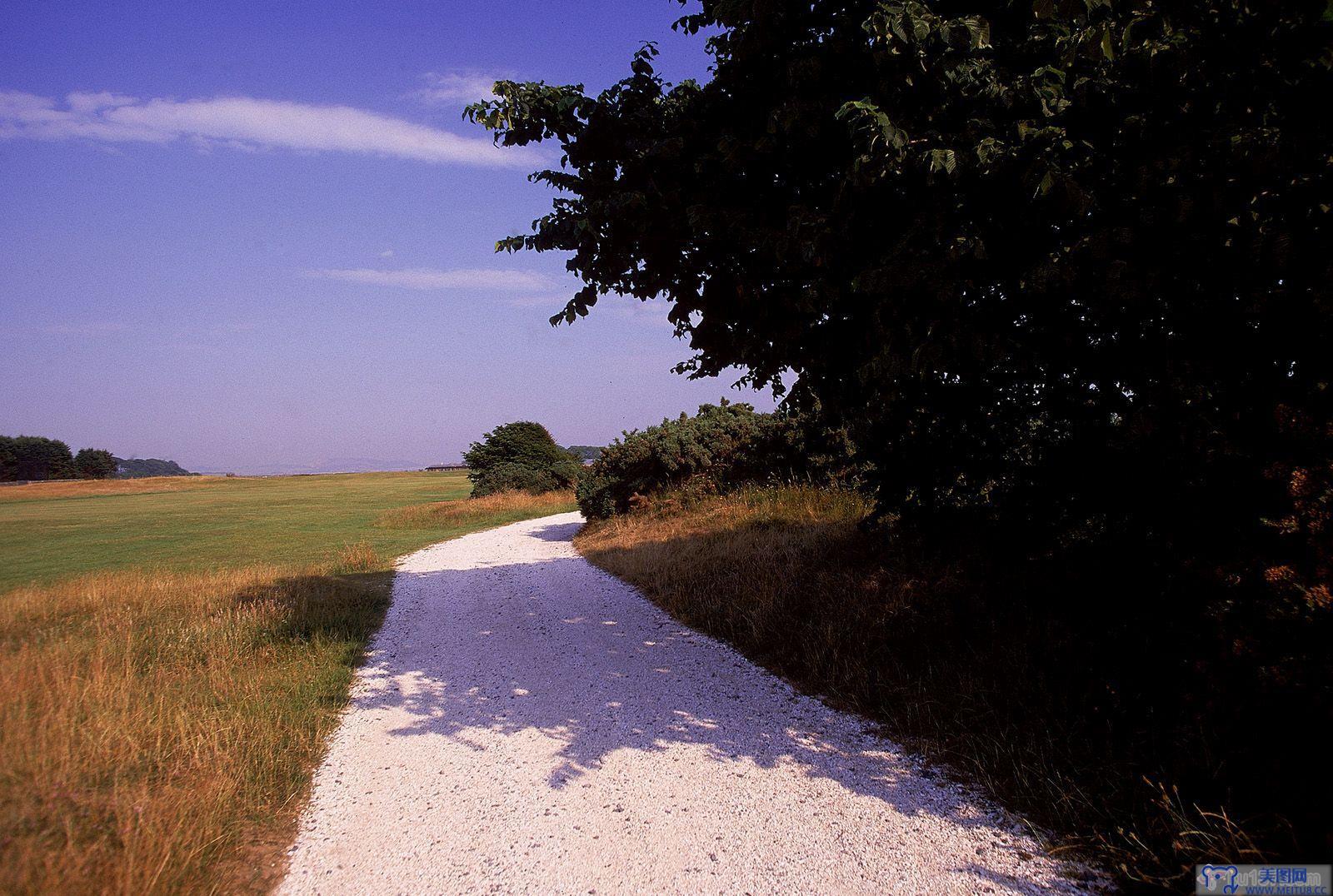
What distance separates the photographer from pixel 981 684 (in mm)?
5047

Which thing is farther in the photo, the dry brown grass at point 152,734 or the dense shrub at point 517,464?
the dense shrub at point 517,464

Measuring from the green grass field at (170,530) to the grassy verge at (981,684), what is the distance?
9.35m

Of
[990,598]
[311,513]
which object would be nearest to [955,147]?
[990,598]

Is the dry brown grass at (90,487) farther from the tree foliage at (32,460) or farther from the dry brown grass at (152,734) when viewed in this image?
the dry brown grass at (152,734)

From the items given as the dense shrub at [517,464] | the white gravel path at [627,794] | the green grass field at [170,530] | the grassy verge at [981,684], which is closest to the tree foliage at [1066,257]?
the grassy verge at [981,684]

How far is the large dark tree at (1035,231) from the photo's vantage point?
3643mm

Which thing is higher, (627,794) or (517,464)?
(517,464)

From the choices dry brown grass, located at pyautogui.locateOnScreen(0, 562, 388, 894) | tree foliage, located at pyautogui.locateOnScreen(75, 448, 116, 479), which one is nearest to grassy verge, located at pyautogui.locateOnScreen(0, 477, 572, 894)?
dry brown grass, located at pyautogui.locateOnScreen(0, 562, 388, 894)

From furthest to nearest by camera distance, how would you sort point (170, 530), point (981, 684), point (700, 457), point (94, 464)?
point (94, 464) → point (170, 530) → point (700, 457) → point (981, 684)

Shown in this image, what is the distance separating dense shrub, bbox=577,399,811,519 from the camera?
16.9m

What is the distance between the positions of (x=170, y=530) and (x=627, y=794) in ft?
68.0

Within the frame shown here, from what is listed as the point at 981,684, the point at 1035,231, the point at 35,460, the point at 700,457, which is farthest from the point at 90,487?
the point at 1035,231

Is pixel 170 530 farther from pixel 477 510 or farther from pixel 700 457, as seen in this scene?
pixel 700 457

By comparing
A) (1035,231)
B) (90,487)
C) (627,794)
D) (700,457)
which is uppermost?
(1035,231)
